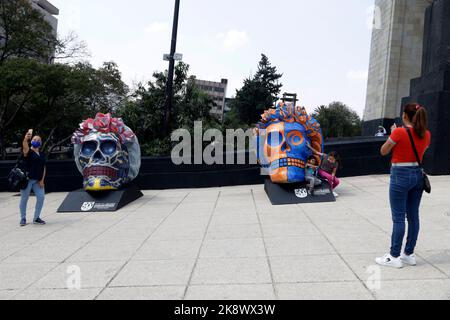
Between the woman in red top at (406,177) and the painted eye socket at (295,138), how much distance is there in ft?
16.4

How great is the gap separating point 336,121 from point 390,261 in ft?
174

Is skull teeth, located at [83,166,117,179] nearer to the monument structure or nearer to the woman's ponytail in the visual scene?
the woman's ponytail

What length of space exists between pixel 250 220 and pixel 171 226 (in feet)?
5.08

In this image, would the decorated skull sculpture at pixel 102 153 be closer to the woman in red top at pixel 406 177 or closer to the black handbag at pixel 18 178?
the black handbag at pixel 18 178

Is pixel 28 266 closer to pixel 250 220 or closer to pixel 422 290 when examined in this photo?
pixel 250 220

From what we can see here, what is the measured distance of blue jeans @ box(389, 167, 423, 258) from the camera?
4.19 meters

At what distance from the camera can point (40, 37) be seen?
76.8 feet

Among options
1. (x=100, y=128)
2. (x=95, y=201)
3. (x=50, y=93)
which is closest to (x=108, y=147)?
(x=100, y=128)

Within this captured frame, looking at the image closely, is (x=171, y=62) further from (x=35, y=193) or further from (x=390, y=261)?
(x=390, y=261)

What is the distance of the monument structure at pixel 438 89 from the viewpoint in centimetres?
1213

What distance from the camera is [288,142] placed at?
9305 millimetres

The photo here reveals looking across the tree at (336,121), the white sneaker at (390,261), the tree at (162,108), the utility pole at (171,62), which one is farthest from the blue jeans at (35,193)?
the tree at (336,121)

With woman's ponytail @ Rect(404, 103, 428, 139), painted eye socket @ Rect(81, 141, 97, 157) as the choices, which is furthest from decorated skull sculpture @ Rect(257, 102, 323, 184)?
woman's ponytail @ Rect(404, 103, 428, 139)

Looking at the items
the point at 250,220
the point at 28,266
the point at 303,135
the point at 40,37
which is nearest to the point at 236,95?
the point at 40,37
